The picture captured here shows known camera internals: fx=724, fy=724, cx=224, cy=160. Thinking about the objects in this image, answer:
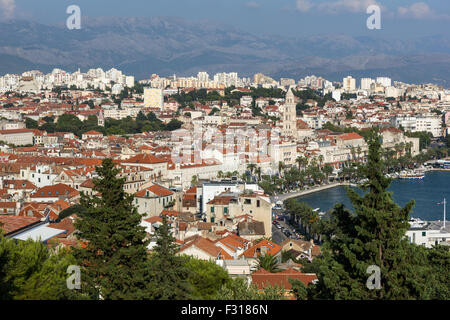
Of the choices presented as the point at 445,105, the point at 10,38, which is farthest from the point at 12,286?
the point at 10,38

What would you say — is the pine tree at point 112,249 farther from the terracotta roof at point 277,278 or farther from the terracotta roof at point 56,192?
the terracotta roof at point 56,192

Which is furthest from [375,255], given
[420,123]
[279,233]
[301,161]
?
[420,123]

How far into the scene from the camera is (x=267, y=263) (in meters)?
7.03

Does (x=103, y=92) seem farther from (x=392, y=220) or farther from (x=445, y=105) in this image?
(x=392, y=220)

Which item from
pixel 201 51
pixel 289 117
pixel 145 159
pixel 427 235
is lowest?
pixel 427 235

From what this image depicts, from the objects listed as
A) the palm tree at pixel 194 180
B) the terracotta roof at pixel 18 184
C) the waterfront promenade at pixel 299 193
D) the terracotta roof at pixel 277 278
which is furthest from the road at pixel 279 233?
the terracotta roof at pixel 18 184

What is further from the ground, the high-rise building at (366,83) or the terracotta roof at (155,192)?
the high-rise building at (366,83)

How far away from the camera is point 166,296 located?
3.74 m

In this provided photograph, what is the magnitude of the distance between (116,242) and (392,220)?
152 cm

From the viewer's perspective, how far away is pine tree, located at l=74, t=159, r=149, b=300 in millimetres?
3686

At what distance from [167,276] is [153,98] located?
1345 inches

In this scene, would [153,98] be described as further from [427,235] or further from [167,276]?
[167,276]

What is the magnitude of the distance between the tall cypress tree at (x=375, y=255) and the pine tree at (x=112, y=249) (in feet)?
3.22

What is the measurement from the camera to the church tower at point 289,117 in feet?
86.6
